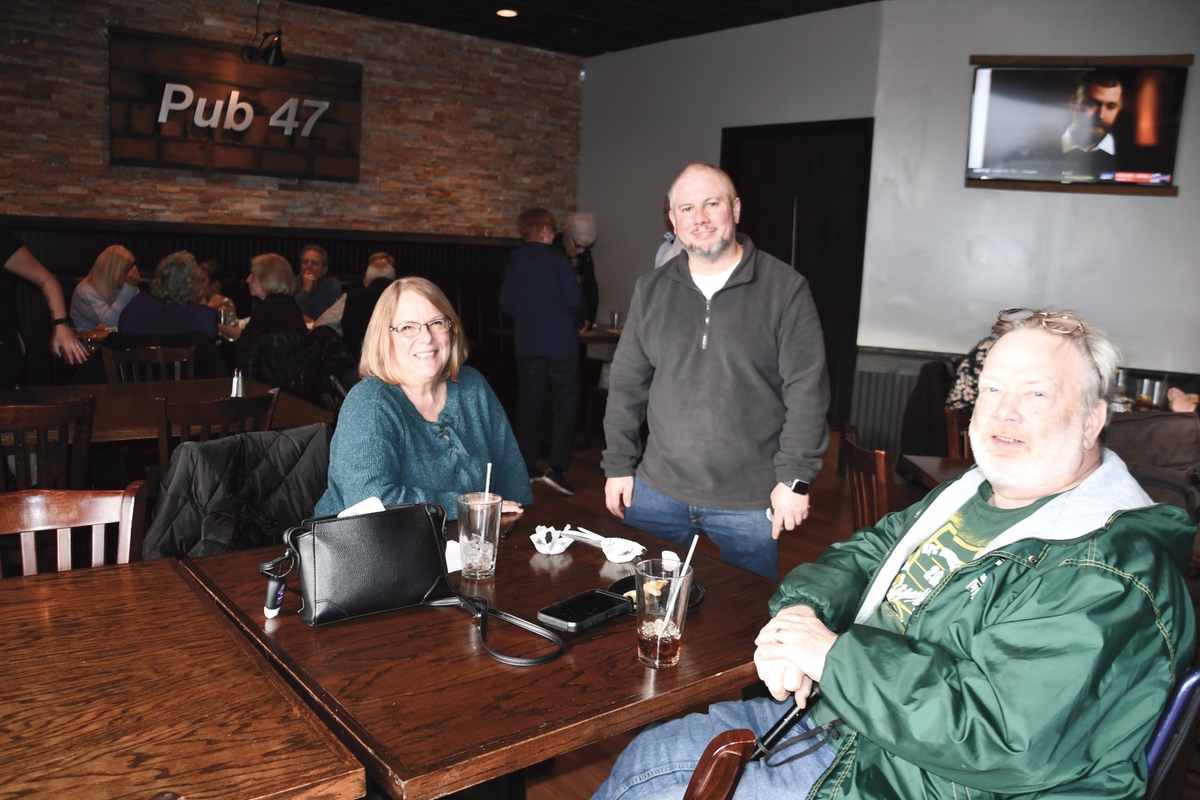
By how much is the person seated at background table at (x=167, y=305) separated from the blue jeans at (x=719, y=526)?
2.95 meters

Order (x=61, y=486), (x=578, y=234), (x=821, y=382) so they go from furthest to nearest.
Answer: (x=578, y=234), (x=61, y=486), (x=821, y=382)

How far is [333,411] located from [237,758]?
147 inches

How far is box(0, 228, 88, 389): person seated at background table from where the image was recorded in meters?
3.72

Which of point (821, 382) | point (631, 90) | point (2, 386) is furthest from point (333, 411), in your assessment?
point (631, 90)

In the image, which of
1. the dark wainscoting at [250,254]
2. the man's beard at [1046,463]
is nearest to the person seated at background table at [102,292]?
the dark wainscoting at [250,254]

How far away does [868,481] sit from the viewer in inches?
95.5

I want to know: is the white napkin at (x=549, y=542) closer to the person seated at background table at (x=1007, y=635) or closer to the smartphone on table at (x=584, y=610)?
the smartphone on table at (x=584, y=610)

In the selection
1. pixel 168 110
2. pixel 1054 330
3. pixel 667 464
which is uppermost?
pixel 168 110

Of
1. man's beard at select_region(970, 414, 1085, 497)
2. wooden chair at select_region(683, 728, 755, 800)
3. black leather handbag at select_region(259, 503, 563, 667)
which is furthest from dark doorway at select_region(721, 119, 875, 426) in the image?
wooden chair at select_region(683, 728, 755, 800)

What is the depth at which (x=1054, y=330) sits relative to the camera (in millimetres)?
1444

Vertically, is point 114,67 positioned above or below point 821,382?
above

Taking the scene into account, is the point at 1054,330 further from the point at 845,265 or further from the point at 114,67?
the point at 114,67

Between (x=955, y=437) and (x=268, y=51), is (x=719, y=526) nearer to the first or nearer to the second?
(x=955, y=437)

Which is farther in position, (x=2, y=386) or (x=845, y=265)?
(x=845, y=265)
